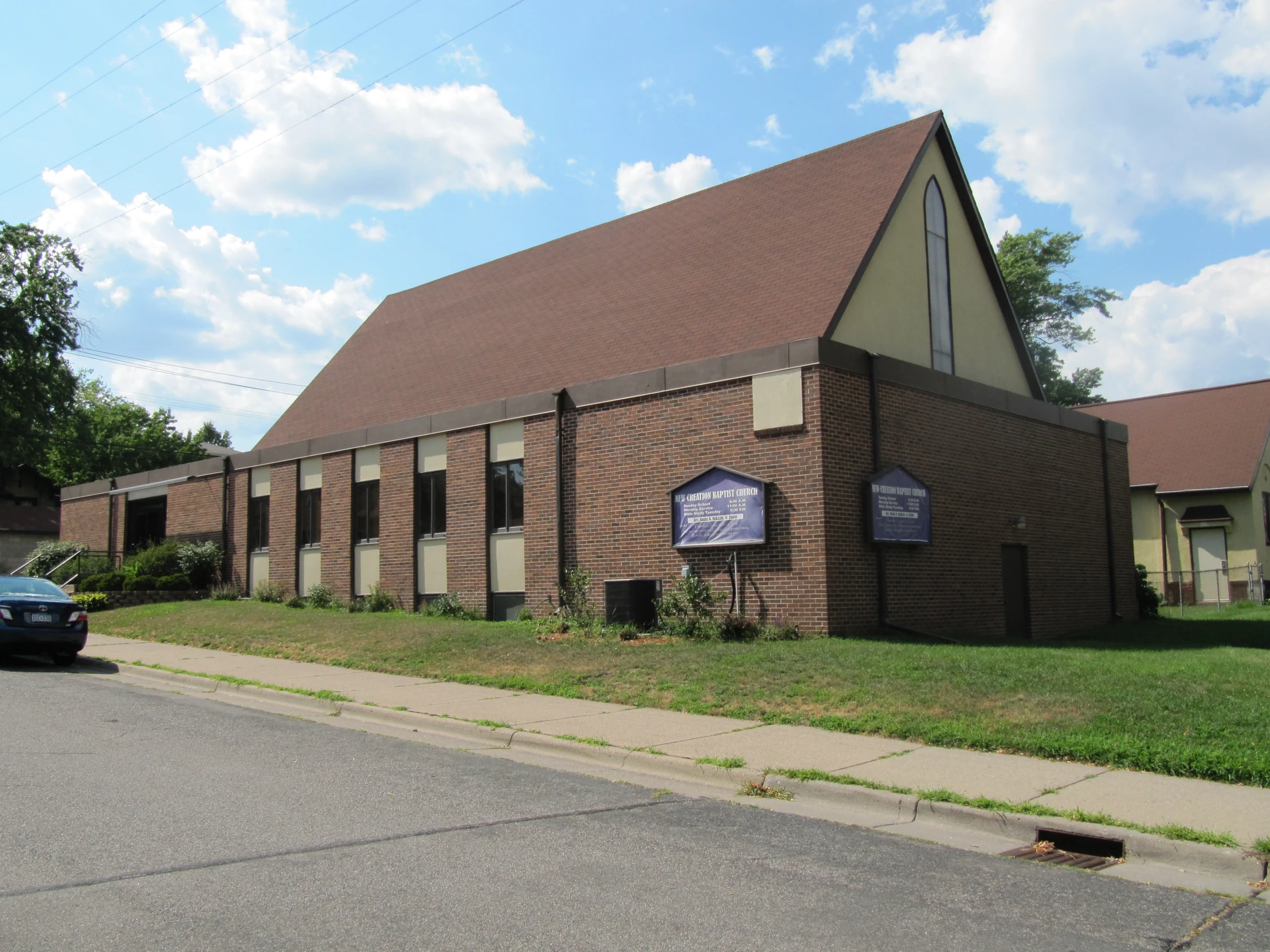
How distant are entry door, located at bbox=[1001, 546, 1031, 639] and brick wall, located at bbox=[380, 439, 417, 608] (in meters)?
13.1

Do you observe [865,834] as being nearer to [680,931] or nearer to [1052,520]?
[680,931]

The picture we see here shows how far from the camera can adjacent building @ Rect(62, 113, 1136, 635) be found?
56.4 feet

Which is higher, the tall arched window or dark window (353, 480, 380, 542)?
the tall arched window

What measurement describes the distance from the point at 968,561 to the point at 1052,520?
4.04 metres

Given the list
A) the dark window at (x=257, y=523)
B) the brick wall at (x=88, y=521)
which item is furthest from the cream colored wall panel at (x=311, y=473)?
the brick wall at (x=88, y=521)

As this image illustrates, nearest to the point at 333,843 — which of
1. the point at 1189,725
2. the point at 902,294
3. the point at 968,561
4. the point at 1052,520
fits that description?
the point at 1189,725

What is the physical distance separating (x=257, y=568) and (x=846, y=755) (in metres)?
23.7

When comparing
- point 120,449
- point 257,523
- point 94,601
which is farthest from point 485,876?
point 120,449

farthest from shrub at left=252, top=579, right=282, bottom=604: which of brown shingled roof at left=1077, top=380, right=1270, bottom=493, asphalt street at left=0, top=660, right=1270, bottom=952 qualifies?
brown shingled roof at left=1077, top=380, right=1270, bottom=493

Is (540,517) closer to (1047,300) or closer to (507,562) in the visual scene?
(507,562)

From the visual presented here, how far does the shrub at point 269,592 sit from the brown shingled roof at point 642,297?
422 centimetres

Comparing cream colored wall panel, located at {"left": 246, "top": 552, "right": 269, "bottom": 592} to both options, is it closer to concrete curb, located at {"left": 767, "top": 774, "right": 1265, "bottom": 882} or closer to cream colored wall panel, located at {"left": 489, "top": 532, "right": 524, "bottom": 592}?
cream colored wall panel, located at {"left": 489, "top": 532, "right": 524, "bottom": 592}

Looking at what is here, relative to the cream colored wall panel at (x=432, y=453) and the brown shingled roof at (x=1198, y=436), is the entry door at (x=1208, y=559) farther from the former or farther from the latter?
the cream colored wall panel at (x=432, y=453)

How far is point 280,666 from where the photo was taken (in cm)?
1611
